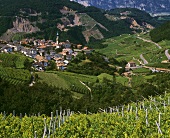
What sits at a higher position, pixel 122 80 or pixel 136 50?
pixel 136 50

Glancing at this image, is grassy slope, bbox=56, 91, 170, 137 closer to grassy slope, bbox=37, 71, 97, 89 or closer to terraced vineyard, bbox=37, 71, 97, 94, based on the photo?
terraced vineyard, bbox=37, 71, 97, 94

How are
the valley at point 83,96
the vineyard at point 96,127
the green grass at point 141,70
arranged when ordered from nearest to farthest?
the vineyard at point 96,127
the valley at point 83,96
the green grass at point 141,70

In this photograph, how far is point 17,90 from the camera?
67.9 metres

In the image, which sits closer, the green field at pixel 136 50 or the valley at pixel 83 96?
the valley at pixel 83 96

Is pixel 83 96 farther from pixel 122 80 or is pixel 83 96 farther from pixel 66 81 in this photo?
pixel 122 80

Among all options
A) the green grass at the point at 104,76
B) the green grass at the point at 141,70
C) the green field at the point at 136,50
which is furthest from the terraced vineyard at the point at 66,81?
the green field at the point at 136,50

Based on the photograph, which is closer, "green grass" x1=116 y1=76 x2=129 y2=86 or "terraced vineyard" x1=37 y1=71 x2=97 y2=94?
"terraced vineyard" x1=37 y1=71 x2=97 y2=94

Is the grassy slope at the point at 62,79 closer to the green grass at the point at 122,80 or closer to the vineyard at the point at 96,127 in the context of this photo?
the green grass at the point at 122,80

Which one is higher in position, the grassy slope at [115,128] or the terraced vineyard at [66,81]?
the grassy slope at [115,128]

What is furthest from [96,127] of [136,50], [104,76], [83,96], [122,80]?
[136,50]

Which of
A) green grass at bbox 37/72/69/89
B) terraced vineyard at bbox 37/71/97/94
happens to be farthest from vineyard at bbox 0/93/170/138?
terraced vineyard at bbox 37/71/97/94

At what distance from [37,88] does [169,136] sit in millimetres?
55977

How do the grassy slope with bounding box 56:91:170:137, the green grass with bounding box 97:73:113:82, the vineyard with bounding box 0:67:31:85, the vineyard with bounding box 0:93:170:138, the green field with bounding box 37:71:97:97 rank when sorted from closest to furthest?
the grassy slope with bounding box 56:91:170:137
the vineyard with bounding box 0:93:170:138
the vineyard with bounding box 0:67:31:85
the green field with bounding box 37:71:97:97
the green grass with bounding box 97:73:113:82

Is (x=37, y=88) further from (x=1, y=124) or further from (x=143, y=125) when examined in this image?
(x=143, y=125)
